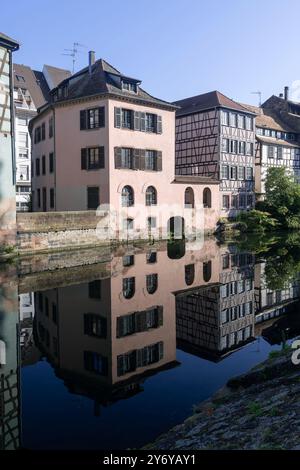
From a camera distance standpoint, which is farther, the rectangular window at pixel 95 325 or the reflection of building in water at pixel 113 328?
the rectangular window at pixel 95 325

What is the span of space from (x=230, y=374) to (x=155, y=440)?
289 cm

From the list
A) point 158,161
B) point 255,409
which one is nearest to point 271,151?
point 158,161

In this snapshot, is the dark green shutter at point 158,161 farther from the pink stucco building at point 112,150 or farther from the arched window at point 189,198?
the arched window at point 189,198

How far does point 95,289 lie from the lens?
47.3 feet

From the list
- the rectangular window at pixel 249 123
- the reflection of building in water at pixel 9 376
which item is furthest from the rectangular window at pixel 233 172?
the reflection of building in water at pixel 9 376

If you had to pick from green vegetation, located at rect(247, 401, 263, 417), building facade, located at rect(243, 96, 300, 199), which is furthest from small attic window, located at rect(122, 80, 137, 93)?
green vegetation, located at rect(247, 401, 263, 417)

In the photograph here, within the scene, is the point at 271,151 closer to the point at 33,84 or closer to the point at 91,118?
the point at 91,118

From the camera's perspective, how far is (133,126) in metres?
29.3

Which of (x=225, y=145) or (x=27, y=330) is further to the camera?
(x=225, y=145)

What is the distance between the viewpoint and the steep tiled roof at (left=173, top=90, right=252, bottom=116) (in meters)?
40.0

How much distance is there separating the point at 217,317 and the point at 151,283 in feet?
14.3

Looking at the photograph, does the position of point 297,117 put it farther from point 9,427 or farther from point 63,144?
point 9,427

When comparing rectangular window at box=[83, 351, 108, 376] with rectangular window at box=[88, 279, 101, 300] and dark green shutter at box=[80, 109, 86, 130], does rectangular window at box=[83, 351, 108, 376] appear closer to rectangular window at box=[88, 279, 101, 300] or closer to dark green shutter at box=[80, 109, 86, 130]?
rectangular window at box=[88, 279, 101, 300]

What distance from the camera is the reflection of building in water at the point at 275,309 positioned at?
10.8 meters
